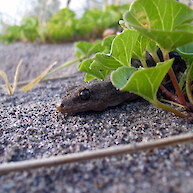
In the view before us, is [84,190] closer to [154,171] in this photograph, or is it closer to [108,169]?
[108,169]

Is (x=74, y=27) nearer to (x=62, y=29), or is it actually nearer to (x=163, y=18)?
(x=62, y=29)

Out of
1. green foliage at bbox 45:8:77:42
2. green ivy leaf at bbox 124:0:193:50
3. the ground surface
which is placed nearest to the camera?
the ground surface

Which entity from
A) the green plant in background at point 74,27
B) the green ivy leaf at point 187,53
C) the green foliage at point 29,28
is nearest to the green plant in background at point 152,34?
the green ivy leaf at point 187,53

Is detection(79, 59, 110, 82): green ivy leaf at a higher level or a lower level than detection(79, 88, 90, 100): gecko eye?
higher

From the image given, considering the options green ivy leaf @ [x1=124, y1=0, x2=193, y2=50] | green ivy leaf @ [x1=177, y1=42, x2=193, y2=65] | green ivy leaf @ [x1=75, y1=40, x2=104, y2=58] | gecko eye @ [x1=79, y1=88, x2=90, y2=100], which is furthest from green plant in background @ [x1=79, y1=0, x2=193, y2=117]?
green ivy leaf @ [x1=75, y1=40, x2=104, y2=58]

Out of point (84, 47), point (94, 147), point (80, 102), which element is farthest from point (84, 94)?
point (84, 47)

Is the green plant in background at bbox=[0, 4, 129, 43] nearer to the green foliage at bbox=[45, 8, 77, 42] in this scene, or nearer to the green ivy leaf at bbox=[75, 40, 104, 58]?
the green foliage at bbox=[45, 8, 77, 42]
